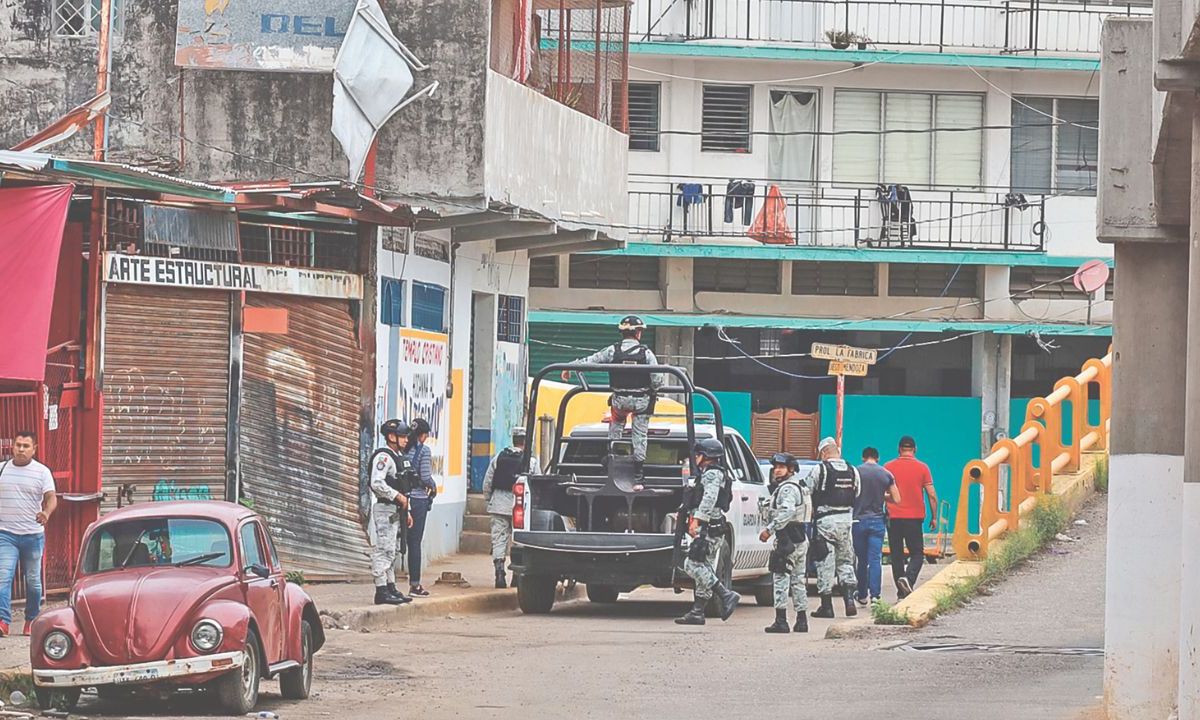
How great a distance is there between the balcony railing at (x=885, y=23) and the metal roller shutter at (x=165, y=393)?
16.5 meters

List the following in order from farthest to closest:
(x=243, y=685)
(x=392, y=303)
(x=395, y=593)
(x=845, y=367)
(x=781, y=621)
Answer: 1. (x=845, y=367)
2. (x=392, y=303)
3. (x=395, y=593)
4. (x=781, y=621)
5. (x=243, y=685)

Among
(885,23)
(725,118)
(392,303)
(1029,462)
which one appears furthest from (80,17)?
(885,23)

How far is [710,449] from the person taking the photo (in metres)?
20.5

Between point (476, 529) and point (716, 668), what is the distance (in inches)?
437

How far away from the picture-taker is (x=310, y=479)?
73.8ft

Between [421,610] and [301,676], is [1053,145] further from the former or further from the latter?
[301,676]

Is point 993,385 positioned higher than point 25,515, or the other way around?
point 993,385

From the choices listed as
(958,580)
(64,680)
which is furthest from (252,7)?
(64,680)

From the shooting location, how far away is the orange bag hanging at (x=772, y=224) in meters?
35.8

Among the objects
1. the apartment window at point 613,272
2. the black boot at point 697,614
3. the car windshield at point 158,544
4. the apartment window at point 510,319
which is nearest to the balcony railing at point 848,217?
the apartment window at point 613,272

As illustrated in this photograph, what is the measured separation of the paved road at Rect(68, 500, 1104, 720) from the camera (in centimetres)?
1376

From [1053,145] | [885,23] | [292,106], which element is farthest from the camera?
[1053,145]

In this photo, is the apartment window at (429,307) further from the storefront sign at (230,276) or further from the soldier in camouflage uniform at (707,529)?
the soldier in camouflage uniform at (707,529)

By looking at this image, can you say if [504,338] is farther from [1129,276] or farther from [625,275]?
[1129,276]
